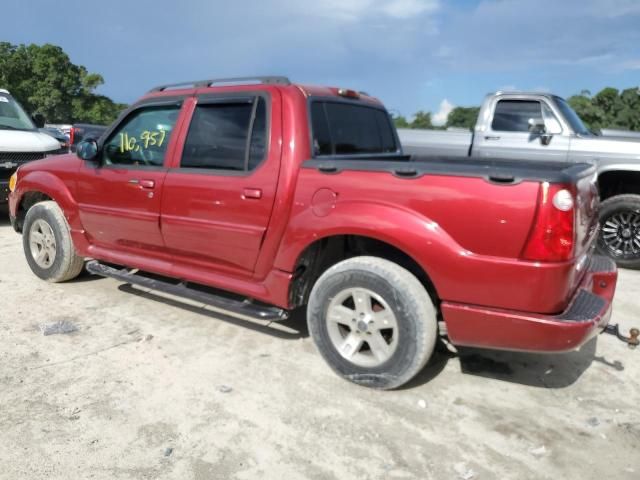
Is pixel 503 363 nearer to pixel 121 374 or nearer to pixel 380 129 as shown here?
pixel 380 129

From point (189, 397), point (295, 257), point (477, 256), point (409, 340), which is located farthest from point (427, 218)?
point (189, 397)

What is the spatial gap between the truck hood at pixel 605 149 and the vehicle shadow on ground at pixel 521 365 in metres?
3.33

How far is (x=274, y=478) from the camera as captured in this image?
245 centimetres

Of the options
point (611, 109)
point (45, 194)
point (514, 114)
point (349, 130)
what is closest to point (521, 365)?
point (349, 130)

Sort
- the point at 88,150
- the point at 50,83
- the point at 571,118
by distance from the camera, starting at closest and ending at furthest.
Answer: the point at 88,150 < the point at 571,118 < the point at 50,83

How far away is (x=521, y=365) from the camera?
363 cm

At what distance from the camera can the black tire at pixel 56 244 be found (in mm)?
4793

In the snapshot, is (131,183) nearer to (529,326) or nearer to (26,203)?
(26,203)

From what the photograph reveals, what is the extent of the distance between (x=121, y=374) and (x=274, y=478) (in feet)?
4.58

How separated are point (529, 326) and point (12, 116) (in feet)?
29.6

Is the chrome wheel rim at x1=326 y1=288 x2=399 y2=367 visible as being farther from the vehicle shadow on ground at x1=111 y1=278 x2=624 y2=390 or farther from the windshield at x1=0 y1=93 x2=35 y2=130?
the windshield at x1=0 y1=93 x2=35 y2=130

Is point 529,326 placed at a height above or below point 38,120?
below

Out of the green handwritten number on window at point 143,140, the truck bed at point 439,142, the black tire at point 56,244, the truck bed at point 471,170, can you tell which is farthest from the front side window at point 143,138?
the truck bed at point 439,142

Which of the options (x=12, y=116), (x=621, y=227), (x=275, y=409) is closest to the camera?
(x=275, y=409)
